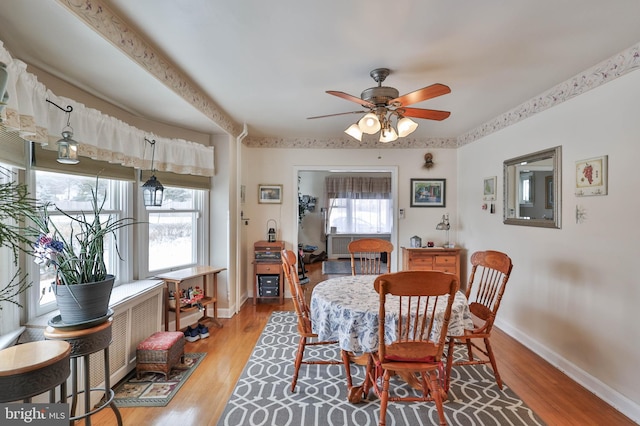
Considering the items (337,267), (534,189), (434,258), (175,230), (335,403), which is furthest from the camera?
(337,267)

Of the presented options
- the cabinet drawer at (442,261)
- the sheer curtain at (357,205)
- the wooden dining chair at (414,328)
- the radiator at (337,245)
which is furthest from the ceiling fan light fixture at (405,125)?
the radiator at (337,245)

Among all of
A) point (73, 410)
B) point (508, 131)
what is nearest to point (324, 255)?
point (508, 131)

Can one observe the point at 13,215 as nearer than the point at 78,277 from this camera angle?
Yes

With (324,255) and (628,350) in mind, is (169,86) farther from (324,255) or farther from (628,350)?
(324,255)

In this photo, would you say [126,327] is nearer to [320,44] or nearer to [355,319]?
[355,319]

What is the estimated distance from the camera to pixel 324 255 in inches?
326

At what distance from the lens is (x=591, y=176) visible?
231cm

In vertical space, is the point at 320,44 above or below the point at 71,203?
above

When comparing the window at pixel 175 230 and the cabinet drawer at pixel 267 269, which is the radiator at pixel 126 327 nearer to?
the window at pixel 175 230

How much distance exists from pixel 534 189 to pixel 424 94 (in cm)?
184

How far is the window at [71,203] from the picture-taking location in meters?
2.04

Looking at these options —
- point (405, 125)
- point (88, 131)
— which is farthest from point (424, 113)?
point (88, 131)

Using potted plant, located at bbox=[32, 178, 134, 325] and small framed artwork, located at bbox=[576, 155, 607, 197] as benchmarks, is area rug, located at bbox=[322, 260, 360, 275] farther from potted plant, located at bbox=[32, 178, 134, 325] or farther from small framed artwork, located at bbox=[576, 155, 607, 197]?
potted plant, located at bbox=[32, 178, 134, 325]

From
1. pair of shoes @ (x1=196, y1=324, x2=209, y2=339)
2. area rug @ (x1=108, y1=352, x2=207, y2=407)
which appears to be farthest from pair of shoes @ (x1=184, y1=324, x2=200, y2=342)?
area rug @ (x1=108, y1=352, x2=207, y2=407)
